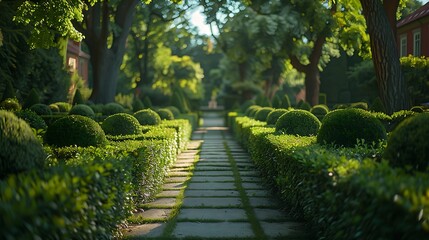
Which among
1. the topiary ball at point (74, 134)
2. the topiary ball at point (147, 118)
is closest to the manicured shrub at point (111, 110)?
the topiary ball at point (147, 118)

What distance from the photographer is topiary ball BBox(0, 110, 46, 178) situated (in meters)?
5.97

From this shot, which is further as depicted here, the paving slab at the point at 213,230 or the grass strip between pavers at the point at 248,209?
the grass strip between pavers at the point at 248,209

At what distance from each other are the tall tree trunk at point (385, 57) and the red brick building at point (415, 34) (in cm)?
1263

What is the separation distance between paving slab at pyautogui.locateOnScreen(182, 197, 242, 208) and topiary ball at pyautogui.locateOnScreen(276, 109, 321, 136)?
3.81 metres

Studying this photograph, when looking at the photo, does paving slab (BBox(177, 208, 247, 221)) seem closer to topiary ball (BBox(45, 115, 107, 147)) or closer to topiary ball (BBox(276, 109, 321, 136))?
topiary ball (BBox(45, 115, 107, 147))

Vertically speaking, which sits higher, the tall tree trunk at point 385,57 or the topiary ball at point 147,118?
the tall tree trunk at point 385,57

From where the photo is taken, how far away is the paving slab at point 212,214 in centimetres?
825

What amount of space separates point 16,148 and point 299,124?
8730 mm

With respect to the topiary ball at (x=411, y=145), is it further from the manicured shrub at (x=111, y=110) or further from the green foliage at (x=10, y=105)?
the manicured shrub at (x=111, y=110)

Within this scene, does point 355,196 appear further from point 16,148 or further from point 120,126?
point 120,126

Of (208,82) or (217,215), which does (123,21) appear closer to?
(217,215)

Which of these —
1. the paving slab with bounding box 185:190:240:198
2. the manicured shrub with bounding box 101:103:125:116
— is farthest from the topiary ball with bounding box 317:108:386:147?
→ the manicured shrub with bounding box 101:103:125:116

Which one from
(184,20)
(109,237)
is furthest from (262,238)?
(184,20)

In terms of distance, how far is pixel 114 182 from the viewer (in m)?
6.38
